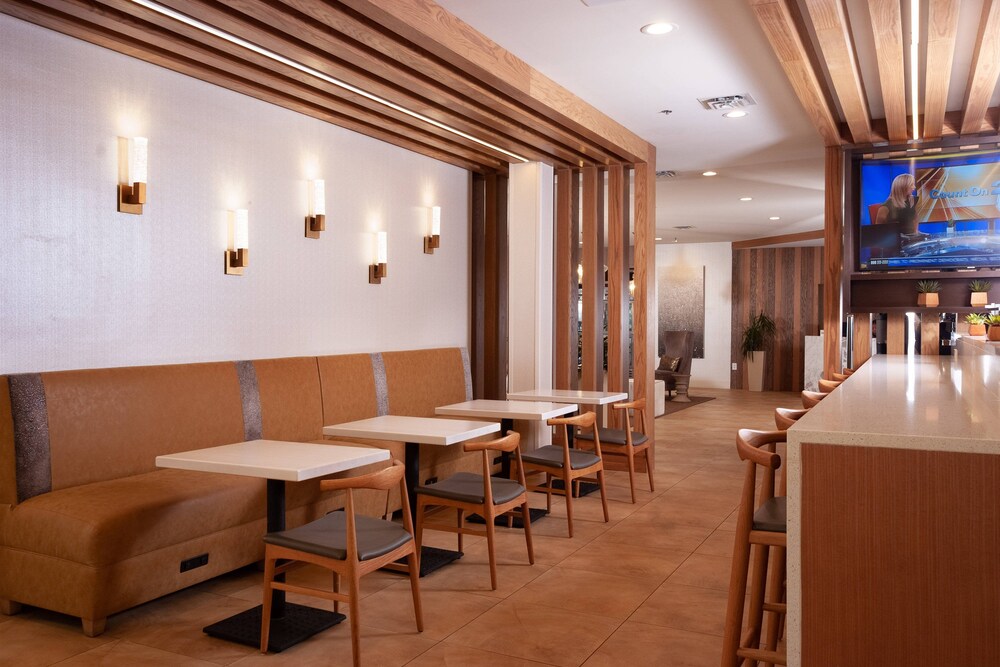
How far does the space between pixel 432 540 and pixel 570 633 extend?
5.30ft

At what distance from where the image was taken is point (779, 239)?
1417cm

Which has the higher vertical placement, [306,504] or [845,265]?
[845,265]

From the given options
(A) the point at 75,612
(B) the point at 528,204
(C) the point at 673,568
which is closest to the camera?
(A) the point at 75,612

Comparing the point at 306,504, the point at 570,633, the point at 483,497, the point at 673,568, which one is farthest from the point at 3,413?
the point at 673,568

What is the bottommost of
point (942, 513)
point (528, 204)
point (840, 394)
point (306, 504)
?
point (306, 504)

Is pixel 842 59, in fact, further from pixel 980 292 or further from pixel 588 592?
pixel 588 592

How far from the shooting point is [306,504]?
4.55 metres

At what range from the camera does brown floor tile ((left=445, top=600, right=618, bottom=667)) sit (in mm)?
3225

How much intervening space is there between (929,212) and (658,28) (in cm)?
327

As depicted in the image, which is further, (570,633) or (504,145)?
(504,145)

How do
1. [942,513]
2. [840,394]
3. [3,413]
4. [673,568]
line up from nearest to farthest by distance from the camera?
[942,513] < [840,394] < [3,413] < [673,568]

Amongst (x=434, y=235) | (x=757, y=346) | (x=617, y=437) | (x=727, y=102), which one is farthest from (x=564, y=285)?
(x=757, y=346)

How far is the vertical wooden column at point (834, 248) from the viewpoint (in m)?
6.55

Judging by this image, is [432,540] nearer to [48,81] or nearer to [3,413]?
[3,413]
